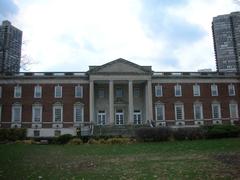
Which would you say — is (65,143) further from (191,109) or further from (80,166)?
→ (191,109)

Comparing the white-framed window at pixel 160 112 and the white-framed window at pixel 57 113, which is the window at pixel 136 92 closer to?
the white-framed window at pixel 160 112

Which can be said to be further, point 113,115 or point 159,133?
point 113,115

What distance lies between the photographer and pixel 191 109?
158 feet

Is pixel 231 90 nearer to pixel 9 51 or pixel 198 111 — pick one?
pixel 198 111

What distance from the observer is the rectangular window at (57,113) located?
4568 centimetres

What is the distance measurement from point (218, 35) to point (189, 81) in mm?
16416

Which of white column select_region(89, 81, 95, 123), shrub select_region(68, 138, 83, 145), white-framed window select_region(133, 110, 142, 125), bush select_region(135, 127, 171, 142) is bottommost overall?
shrub select_region(68, 138, 83, 145)

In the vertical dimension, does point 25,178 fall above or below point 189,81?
below

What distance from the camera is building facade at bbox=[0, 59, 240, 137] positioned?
4547cm

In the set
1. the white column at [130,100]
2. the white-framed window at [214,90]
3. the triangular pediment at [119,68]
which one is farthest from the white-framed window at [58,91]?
the white-framed window at [214,90]

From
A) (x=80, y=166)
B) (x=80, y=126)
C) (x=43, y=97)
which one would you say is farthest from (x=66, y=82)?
(x=80, y=166)

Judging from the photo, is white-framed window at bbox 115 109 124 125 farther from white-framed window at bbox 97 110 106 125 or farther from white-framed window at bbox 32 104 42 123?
white-framed window at bbox 32 104 42 123

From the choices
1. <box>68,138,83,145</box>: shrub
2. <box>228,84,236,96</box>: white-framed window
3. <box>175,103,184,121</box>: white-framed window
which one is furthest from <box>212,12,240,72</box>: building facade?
<box>68,138,83,145</box>: shrub

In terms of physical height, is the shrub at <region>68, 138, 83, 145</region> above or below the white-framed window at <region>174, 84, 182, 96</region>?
below
